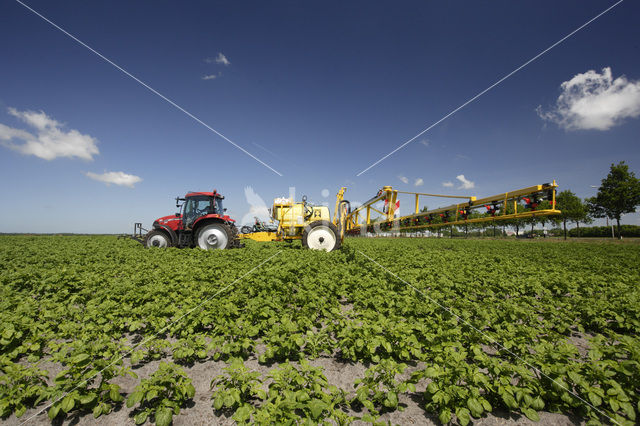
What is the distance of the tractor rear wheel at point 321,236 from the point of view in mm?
13391

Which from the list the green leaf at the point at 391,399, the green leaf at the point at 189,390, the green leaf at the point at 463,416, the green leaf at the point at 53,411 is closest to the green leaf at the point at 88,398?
the green leaf at the point at 53,411

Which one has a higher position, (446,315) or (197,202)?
(197,202)

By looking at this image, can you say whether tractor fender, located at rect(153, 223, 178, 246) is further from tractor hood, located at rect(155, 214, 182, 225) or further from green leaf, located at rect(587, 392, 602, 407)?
green leaf, located at rect(587, 392, 602, 407)

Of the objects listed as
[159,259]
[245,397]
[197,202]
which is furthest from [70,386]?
[197,202]

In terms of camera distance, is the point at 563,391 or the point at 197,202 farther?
the point at 197,202

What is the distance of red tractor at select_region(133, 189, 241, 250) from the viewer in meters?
14.0

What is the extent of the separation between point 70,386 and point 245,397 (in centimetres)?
176

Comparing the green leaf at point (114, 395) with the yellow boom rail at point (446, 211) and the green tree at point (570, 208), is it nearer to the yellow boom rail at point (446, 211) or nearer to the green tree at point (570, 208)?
the yellow boom rail at point (446, 211)

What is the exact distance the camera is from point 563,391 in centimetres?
278

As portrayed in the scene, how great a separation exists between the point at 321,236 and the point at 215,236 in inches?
219

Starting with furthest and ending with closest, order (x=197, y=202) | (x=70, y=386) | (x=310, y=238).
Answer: (x=197, y=202), (x=310, y=238), (x=70, y=386)

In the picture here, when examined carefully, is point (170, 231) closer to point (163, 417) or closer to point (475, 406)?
point (163, 417)

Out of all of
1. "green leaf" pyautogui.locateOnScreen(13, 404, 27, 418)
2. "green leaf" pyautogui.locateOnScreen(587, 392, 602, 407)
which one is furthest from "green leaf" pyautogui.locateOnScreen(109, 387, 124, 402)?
"green leaf" pyautogui.locateOnScreen(587, 392, 602, 407)

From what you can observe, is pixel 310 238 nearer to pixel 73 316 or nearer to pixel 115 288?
pixel 115 288
